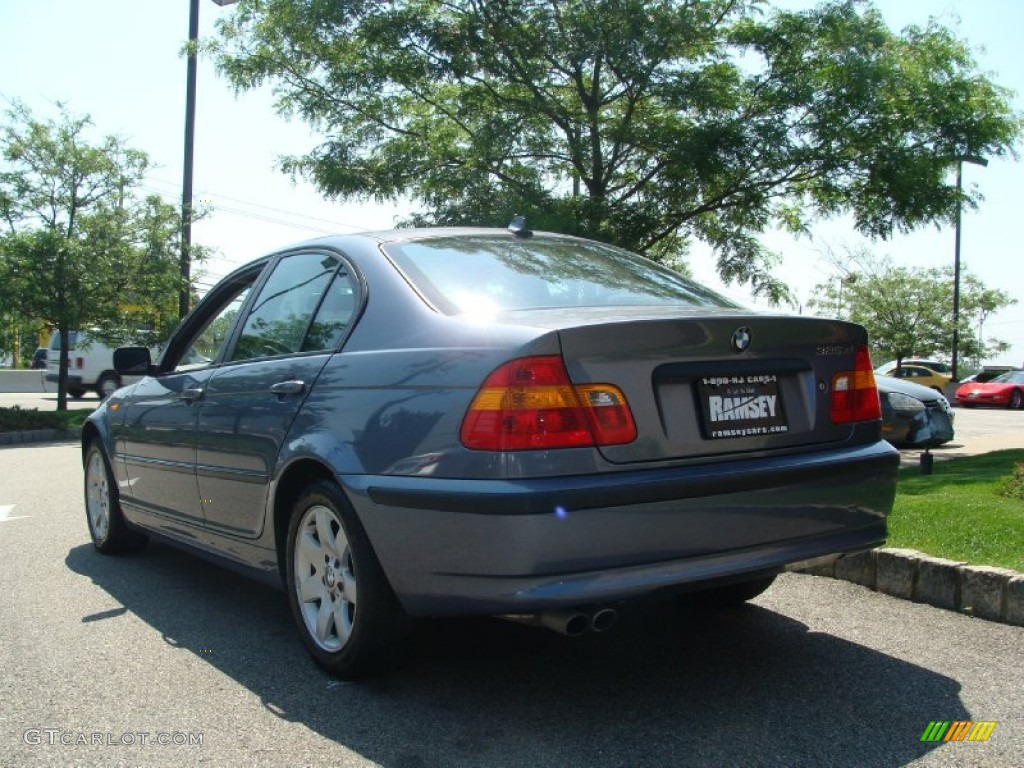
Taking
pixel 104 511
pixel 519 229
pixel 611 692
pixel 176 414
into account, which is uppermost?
pixel 519 229

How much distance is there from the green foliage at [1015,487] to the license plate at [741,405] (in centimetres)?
378

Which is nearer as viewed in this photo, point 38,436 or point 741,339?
point 741,339

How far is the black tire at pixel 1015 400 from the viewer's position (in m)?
31.9

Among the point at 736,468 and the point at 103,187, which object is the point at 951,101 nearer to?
the point at 736,468

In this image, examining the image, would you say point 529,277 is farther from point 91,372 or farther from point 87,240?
point 91,372

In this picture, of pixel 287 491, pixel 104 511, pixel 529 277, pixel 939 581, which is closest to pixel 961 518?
pixel 939 581

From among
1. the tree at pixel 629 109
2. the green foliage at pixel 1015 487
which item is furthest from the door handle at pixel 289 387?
the tree at pixel 629 109

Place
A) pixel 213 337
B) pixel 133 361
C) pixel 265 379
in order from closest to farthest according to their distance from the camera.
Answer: pixel 265 379
pixel 213 337
pixel 133 361

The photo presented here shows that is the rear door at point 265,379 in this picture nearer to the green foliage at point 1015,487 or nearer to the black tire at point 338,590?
the black tire at point 338,590

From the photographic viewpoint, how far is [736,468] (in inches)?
121

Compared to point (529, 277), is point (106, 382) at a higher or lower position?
lower

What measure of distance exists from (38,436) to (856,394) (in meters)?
14.1

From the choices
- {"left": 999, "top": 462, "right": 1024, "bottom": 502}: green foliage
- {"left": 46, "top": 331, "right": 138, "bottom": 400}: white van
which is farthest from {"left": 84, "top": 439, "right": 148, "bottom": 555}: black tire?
{"left": 46, "top": 331, "right": 138, "bottom": 400}: white van

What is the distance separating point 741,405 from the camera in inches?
125
